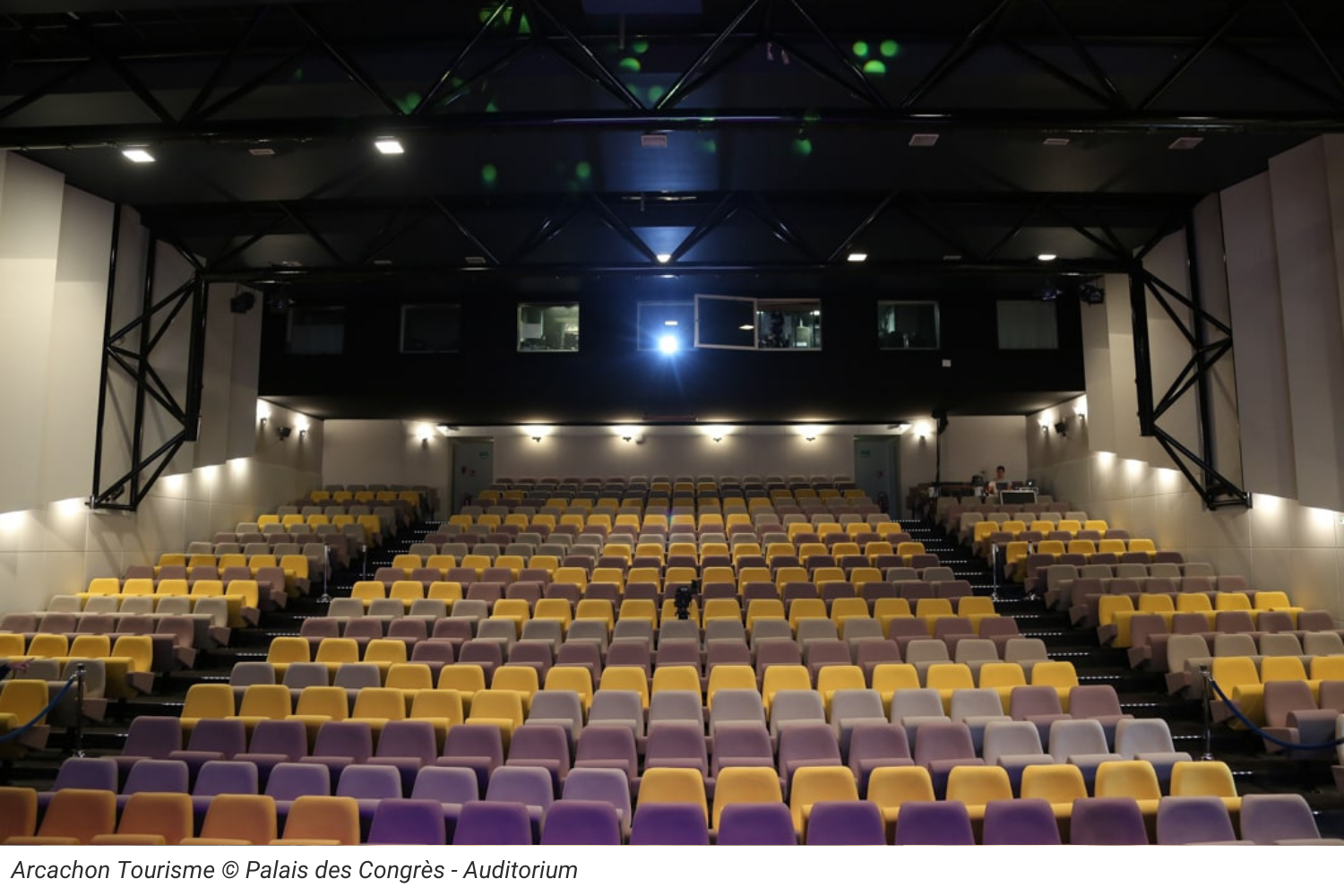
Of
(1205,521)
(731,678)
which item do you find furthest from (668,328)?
(731,678)

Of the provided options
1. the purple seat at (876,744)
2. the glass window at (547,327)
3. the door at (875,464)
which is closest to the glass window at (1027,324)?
the door at (875,464)

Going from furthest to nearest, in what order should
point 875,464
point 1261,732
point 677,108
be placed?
point 875,464 < point 677,108 < point 1261,732

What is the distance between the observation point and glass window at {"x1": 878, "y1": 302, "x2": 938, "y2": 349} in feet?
40.8

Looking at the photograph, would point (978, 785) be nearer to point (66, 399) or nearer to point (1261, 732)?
point (1261, 732)

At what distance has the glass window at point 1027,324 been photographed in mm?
12430

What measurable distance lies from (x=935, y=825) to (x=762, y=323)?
9093mm

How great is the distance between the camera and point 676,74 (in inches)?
268

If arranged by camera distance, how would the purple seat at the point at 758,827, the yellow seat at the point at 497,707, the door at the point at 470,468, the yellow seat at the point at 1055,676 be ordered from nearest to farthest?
the purple seat at the point at 758,827
the yellow seat at the point at 497,707
the yellow seat at the point at 1055,676
the door at the point at 470,468

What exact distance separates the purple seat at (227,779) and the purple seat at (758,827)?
2.34 m

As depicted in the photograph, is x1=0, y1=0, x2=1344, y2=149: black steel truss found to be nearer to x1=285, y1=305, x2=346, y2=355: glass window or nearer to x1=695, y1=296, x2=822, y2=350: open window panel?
x1=695, y1=296, x2=822, y2=350: open window panel

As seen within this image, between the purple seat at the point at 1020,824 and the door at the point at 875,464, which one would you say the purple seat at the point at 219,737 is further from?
the door at the point at 875,464

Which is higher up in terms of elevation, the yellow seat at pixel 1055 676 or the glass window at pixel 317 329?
the glass window at pixel 317 329

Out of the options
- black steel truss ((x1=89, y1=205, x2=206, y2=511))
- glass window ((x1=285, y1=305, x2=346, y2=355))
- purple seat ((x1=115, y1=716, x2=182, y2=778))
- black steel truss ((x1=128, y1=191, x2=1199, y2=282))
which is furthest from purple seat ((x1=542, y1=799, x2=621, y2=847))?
glass window ((x1=285, y1=305, x2=346, y2=355))
